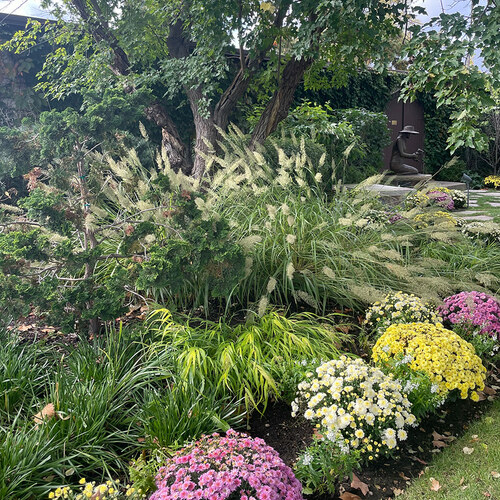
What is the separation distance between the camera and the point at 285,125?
7547mm

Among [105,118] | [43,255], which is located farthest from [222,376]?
[105,118]

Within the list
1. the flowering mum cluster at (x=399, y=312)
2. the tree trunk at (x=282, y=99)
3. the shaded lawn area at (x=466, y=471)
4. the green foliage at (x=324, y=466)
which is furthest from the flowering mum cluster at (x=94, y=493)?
the tree trunk at (x=282, y=99)

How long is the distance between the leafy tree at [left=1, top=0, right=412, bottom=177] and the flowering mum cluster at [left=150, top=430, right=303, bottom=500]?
11.7ft

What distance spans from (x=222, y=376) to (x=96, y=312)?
89 centimetres

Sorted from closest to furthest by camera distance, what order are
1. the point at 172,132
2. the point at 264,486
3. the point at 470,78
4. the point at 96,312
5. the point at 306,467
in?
1. the point at 264,486
2. the point at 306,467
3. the point at 96,312
4. the point at 470,78
5. the point at 172,132

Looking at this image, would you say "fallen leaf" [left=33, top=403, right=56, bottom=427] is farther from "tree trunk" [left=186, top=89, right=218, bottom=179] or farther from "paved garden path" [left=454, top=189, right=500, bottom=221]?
"paved garden path" [left=454, top=189, right=500, bottom=221]

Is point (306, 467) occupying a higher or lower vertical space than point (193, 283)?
lower

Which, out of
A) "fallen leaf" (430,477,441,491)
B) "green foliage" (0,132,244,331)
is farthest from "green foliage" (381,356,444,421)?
"green foliage" (0,132,244,331)

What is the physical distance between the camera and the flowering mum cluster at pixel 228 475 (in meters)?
1.58

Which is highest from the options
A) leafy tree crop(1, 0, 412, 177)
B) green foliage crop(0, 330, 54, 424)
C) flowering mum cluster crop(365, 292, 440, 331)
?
leafy tree crop(1, 0, 412, 177)

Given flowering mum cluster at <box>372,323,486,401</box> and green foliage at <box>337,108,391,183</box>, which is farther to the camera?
green foliage at <box>337,108,391,183</box>

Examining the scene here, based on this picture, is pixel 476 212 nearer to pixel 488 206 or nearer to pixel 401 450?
pixel 488 206

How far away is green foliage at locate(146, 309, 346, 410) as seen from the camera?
2.51 metres

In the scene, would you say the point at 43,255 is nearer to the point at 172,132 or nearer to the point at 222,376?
the point at 222,376
